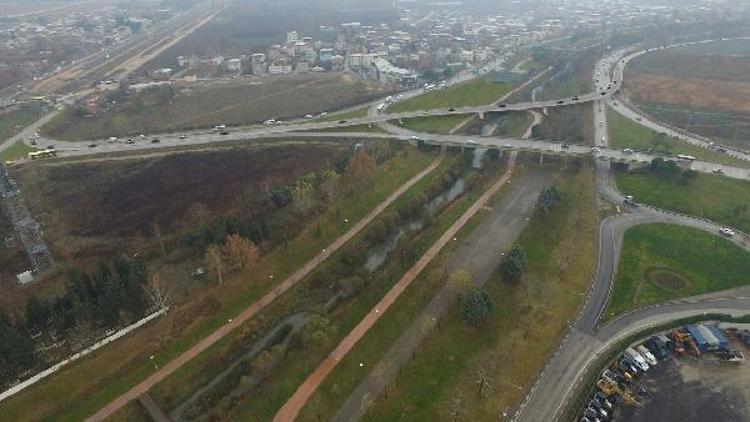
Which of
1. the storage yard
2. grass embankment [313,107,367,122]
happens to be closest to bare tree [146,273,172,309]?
the storage yard

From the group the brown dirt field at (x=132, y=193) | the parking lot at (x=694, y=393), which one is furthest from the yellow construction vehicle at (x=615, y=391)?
the brown dirt field at (x=132, y=193)

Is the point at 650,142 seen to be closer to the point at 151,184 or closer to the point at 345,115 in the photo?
the point at 345,115

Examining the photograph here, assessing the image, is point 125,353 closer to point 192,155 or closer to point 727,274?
point 192,155

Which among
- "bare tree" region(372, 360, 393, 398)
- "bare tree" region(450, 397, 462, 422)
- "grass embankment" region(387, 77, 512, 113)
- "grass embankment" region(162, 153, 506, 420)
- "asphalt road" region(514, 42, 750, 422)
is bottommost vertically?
"grass embankment" region(162, 153, 506, 420)

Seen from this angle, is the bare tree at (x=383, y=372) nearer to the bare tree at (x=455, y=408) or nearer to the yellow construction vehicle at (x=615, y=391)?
the bare tree at (x=455, y=408)

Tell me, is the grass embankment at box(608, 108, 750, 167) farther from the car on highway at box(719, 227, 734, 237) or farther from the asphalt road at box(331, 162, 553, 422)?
the car on highway at box(719, 227, 734, 237)

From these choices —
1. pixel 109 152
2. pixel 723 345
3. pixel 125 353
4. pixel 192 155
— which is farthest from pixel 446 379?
pixel 109 152
